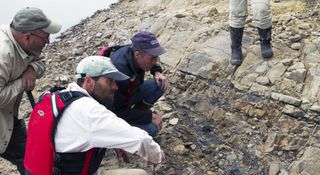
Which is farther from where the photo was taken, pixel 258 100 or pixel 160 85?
pixel 258 100

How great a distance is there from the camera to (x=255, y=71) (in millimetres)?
6414

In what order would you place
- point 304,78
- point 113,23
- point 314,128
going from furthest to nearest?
point 113,23, point 304,78, point 314,128

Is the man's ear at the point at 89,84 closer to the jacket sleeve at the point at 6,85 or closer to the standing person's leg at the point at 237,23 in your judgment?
the jacket sleeve at the point at 6,85

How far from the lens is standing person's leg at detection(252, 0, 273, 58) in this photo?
6.11 metres

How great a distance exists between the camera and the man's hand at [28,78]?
444 cm

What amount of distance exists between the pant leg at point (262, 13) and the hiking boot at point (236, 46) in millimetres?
310

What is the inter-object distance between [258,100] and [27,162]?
3394 millimetres

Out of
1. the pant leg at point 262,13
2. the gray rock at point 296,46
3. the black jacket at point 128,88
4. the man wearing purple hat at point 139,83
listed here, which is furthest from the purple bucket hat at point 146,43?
the gray rock at point 296,46

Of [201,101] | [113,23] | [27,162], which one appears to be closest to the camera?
[27,162]

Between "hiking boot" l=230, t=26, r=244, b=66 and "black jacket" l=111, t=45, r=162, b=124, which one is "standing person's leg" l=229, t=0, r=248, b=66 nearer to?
"hiking boot" l=230, t=26, r=244, b=66

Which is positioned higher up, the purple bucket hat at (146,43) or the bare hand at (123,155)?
the purple bucket hat at (146,43)

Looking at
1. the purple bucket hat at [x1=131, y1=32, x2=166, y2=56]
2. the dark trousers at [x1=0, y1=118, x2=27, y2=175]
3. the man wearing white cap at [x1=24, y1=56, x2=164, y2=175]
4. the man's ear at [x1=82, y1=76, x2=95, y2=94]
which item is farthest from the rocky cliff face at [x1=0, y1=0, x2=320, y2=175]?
the man's ear at [x1=82, y1=76, x2=95, y2=94]

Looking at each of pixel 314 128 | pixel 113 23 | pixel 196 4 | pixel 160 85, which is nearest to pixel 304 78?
pixel 314 128

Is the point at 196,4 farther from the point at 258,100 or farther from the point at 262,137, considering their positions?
the point at 262,137
